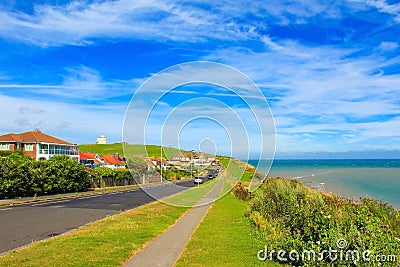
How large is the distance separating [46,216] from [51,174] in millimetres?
18373

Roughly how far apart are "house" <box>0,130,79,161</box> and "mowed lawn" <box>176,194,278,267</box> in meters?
59.0

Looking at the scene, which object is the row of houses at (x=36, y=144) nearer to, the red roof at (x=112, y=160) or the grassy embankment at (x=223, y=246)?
the red roof at (x=112, y=160)

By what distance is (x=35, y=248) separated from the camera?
10.0 metres

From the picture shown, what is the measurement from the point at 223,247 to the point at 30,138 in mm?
64975

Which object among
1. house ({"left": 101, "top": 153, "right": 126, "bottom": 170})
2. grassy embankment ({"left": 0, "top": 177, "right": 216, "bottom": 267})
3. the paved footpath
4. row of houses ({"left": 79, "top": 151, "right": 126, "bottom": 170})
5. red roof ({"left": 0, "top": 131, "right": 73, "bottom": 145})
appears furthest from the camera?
house ({"left": 101, "top": 153, "right": 126, "bottom": 170})

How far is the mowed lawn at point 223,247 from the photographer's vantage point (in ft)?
27.6

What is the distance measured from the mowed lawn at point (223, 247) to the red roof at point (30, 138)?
59121mm

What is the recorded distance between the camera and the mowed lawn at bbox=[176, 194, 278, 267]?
8398 millimetres

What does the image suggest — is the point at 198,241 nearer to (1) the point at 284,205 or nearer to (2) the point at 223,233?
(2) the point at 223,233

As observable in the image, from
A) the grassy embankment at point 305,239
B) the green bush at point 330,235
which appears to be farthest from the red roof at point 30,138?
the green bush at point 330,235

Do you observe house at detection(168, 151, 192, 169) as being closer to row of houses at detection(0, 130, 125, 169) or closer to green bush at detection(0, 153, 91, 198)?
green bush at detection(0, 153, 91, 198)

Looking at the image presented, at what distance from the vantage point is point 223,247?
10016mm

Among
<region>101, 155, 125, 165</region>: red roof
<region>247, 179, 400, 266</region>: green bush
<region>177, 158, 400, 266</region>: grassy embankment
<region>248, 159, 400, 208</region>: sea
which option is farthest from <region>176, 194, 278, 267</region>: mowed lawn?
<region>101, 155, 125, 165</region>: red roof

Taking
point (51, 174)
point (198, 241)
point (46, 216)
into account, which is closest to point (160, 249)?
point (198, 241)
